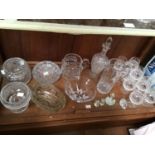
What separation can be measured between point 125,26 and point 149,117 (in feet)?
1.65

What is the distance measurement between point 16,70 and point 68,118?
0.33 m

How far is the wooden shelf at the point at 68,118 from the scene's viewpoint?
988mm

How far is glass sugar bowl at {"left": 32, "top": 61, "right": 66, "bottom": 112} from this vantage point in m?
1.06

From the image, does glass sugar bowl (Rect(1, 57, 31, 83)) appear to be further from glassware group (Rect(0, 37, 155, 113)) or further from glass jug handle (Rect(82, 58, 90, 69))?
glass jug handle (Rect(82, 58, 90, 69))

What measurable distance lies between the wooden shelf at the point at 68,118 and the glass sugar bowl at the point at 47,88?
0.09 feet

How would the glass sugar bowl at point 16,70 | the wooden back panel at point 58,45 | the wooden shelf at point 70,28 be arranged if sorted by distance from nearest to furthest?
1. the wooden shelf at point 70,28
2. the wooden back panel at point 58,45
3. the glass sugar bowl at point 16,70

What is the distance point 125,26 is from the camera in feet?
3.16

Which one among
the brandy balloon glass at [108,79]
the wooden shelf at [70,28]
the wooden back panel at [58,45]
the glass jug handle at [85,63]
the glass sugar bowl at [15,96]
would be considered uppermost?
the wooden shelf at [70,28]

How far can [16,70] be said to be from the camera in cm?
109

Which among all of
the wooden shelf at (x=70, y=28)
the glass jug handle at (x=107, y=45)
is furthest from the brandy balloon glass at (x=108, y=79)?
the wooden shelf at (x=70, y=28)

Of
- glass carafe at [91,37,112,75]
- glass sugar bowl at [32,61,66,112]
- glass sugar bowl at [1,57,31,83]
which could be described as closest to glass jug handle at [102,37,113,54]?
glass carafe at [91,37,112,75]

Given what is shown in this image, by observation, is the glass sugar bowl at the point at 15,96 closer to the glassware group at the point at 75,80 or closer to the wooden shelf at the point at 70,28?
the glassware group at the point at 75,80
